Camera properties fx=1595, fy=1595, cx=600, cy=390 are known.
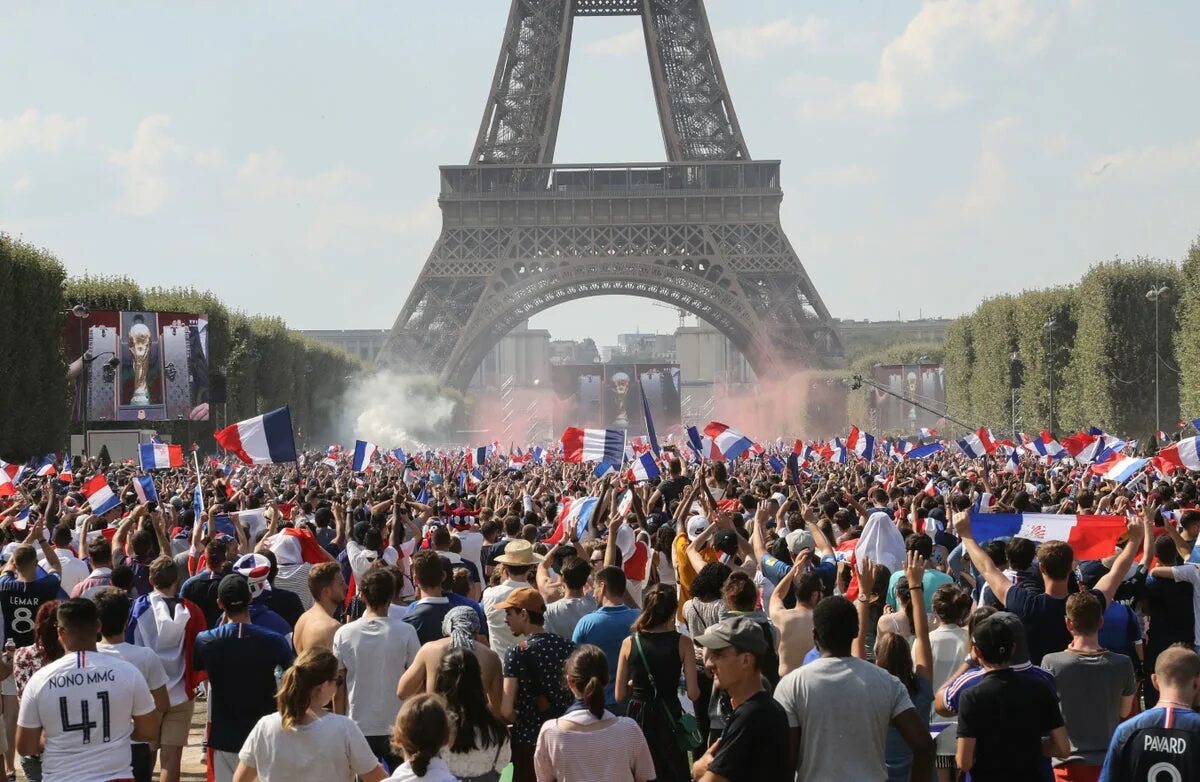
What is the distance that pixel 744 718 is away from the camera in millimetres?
5324

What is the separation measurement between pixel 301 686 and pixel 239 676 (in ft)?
5.70

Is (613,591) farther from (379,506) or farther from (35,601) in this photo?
(379,506)

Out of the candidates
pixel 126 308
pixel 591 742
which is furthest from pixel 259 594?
pixel 126 308

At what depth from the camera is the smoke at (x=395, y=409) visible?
74188 millimetres

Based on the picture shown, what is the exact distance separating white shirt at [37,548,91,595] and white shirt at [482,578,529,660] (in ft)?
11.1

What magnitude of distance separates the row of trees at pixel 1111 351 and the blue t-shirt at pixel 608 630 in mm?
39044

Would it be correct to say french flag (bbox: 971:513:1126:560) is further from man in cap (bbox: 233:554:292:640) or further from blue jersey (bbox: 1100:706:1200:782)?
blue jersey (bbox: 1100:706:1200:782)

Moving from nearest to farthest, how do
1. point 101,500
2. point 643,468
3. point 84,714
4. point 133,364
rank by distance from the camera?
1. point 84,714
2. point 101,500
3. point 643,468
4. point 133,364

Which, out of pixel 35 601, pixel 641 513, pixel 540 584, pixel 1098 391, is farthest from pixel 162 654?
pixel 1098 391

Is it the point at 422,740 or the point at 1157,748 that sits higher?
the point at 422,740

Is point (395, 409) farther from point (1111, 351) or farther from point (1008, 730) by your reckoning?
point (1008, 730)

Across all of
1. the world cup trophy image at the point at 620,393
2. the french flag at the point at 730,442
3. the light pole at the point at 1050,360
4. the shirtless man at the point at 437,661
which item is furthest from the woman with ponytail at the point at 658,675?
the world cup trophy image at the point at 620,393

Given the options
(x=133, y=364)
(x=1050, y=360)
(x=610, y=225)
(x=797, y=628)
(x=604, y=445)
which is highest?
(x=610, y=225)

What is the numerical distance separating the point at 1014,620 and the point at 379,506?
753cm
